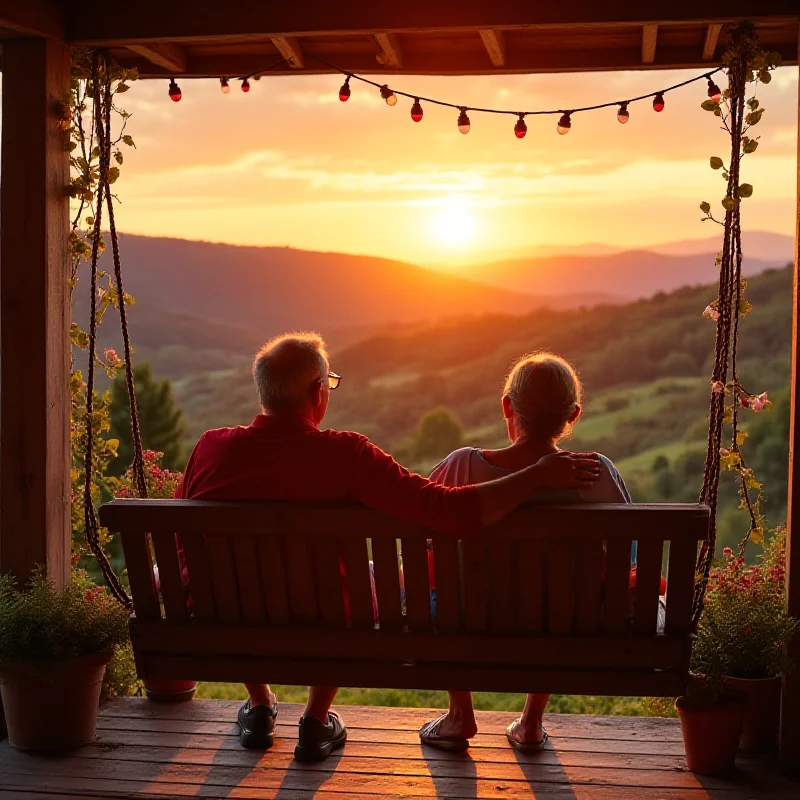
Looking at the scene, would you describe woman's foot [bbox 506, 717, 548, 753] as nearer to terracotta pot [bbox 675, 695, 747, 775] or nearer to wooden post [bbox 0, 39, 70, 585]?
terracotta pot [bbox 675, 695, 747, 775]

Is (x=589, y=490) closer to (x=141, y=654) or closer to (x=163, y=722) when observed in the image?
(x=141, y=654)

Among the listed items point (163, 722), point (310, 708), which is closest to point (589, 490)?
point (310, 708)

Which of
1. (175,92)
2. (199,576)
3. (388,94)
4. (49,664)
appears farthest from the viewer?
(175,92)

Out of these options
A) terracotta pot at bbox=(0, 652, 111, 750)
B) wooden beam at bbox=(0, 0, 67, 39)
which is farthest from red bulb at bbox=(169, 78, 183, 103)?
terracotta pot at bbox=(0, 652, 111, 750)

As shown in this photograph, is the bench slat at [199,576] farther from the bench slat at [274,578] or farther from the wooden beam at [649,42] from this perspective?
the wooden beam at [649,42]

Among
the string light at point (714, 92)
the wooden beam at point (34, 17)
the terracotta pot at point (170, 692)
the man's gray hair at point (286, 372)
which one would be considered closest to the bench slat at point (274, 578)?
the man's gray hair at point (286, 372)

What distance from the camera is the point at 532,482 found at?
2.62m

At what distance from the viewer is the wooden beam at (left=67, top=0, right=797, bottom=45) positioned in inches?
127

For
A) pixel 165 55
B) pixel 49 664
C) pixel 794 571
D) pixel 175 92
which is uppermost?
pixel 165 55

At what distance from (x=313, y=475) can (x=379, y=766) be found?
1.03 m

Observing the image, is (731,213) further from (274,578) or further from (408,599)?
(274,578)

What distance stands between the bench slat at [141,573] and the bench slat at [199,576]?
0.10 m

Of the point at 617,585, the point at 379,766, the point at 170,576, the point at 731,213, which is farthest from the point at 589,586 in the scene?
the point at 731,213

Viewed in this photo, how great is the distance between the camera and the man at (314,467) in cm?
259
